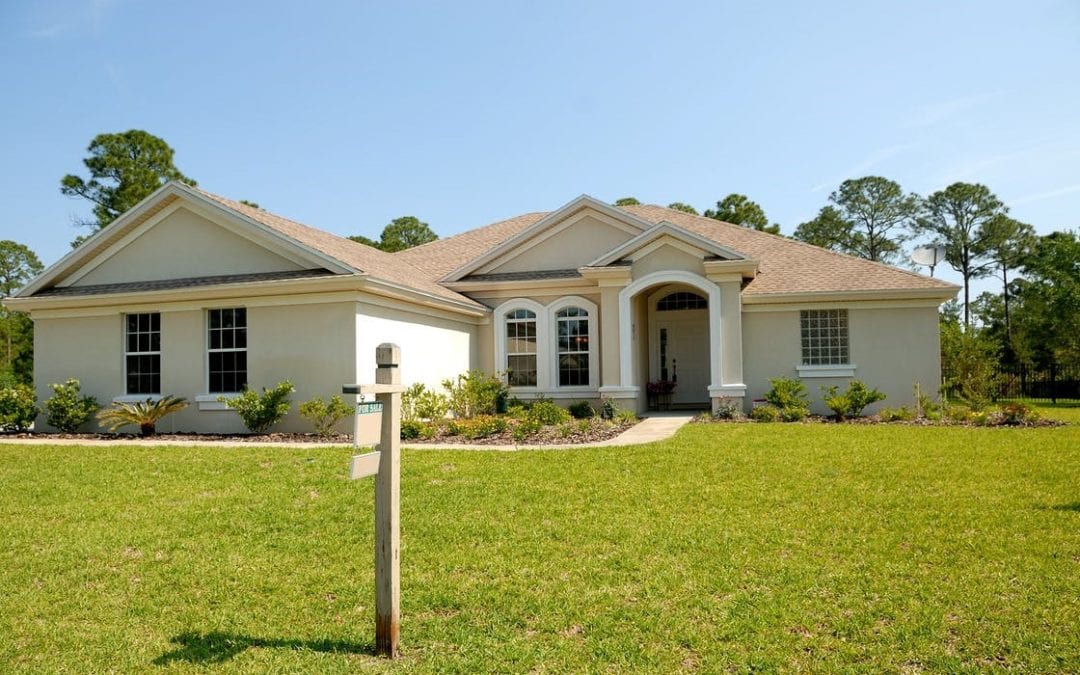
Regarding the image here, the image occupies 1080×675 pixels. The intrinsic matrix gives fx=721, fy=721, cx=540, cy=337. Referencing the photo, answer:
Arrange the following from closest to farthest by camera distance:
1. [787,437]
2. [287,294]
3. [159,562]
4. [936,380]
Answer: [159,562], [787,437], [287,294], [936,380]

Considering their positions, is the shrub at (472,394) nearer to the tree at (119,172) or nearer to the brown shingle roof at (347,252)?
the brown shingle roof at (347,252)

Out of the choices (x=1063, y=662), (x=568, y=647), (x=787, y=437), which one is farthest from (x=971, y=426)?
(x=568, y=647)

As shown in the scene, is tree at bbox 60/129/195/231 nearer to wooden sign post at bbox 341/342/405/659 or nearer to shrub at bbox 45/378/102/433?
shrub at bbox 45/378/102/433

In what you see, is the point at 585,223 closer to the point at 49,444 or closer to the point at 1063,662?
the point at 49,444

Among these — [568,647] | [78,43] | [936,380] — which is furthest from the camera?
[936,380]

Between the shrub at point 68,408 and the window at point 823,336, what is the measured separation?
1675 centimetres

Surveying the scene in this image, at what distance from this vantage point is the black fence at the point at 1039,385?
90.9 ft

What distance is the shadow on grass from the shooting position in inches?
181

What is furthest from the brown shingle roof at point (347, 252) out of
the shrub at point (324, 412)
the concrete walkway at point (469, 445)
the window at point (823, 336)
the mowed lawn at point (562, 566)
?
the window at point (823, 336)

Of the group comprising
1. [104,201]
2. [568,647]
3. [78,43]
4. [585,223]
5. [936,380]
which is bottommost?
[568,647]

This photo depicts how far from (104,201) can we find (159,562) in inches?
1406

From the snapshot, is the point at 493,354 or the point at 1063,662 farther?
the point at 493,354

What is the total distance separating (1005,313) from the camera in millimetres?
49062

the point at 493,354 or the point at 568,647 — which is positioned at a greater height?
the point at 493,354
